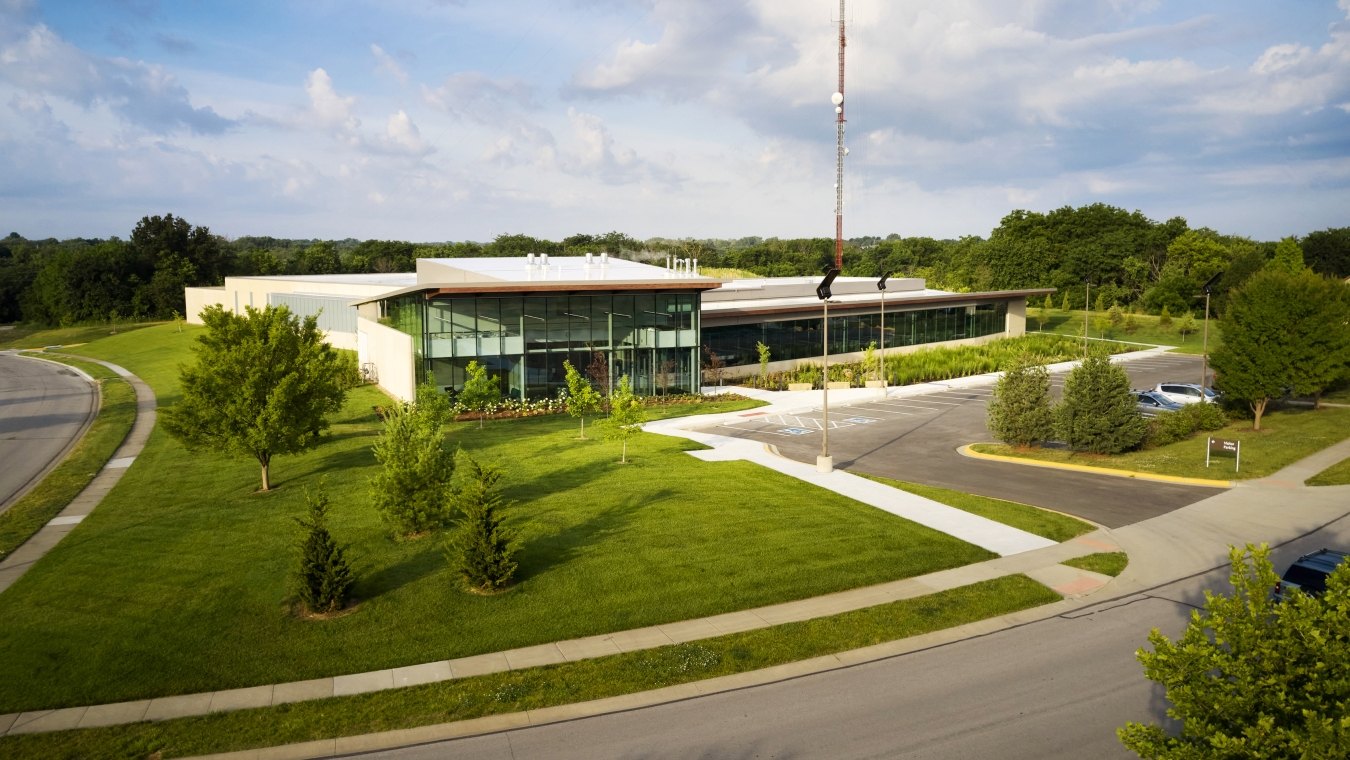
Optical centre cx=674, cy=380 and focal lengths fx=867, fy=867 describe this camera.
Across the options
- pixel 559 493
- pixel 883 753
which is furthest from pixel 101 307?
pixel 883 753

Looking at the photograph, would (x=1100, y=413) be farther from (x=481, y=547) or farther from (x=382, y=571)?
(x=382, y=571)

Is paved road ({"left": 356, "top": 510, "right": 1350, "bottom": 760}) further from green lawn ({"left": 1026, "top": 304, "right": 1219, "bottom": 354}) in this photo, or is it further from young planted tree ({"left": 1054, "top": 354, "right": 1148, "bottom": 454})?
green lawn ({"left": 1026, "top": 304, "right": 1219, "bottom": 354})

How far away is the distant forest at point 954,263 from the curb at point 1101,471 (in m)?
61.2

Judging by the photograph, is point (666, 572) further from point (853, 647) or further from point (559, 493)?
point (559, 493)

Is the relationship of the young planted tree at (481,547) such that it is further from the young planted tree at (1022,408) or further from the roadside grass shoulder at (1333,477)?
the roadside grass shoulder at (1333,477)

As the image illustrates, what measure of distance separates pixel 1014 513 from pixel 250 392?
830 inches

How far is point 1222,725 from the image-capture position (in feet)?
25.0

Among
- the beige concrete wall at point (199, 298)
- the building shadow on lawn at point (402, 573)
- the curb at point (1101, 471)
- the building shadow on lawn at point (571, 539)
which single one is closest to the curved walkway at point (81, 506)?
the building shadow on lawn at point (402, 573)

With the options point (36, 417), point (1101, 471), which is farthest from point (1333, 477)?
point (36, 417)

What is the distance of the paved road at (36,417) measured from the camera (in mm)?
29062

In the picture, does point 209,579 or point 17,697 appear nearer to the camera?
point 17,697

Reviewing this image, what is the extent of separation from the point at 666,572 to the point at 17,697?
427 inches

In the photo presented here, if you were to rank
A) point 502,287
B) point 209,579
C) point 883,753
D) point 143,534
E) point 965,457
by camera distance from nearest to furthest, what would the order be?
point 883,753 < point 209,579 < point 143,534 < point 965,457 < point 502,287

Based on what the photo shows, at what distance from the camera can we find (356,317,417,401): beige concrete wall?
3938cm
